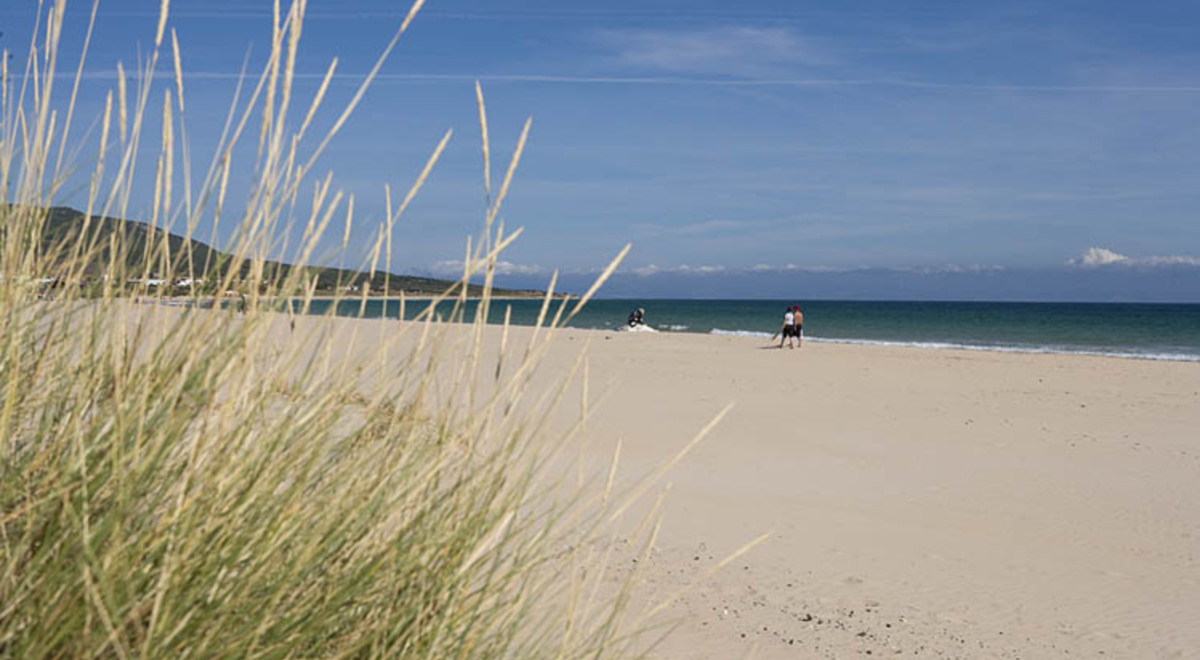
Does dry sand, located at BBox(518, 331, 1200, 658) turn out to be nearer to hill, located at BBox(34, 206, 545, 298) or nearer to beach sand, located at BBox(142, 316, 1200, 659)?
beach sand, located at BBox(142, 316, 1200, 659)

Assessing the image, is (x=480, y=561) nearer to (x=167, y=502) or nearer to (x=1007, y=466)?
(x=167, y=502)

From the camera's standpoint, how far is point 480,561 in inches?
79.4

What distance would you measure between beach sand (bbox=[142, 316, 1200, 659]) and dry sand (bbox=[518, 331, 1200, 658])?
2 centimetres

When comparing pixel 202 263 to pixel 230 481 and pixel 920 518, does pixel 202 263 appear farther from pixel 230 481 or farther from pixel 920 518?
pixel 920 518

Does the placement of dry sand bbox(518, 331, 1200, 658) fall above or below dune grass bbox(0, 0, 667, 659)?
below

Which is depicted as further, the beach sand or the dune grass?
the beach sand

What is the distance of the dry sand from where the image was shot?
16.6ft

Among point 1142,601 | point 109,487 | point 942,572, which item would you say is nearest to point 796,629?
point 942,572

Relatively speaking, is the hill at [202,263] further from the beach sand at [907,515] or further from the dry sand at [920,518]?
the dry sand at [920,518]

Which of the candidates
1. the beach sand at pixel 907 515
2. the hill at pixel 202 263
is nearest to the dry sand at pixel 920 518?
the beach sand at pixel 907 515

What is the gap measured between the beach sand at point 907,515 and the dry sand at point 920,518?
23 millimetres

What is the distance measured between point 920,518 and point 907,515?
0.12m

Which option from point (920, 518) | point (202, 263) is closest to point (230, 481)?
point (202, 263)

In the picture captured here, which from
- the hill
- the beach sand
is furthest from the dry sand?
the hill
